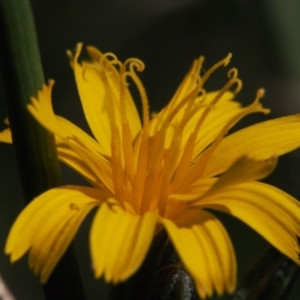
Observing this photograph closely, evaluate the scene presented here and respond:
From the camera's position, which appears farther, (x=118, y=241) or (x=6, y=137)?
(x=6, y=137)

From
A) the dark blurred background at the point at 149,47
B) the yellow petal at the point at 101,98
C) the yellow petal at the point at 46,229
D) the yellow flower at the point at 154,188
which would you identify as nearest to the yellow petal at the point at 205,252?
the yellow flower at the point at 154,188

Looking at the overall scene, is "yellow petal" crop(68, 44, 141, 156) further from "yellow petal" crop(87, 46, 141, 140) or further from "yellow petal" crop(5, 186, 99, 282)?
"yellow petal" crop(5, 186, 99, 282)

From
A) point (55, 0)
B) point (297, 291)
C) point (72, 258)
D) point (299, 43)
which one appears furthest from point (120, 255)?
point (55, 0)

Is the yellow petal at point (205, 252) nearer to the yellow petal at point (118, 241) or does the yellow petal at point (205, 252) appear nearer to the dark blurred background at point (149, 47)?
the yellow petal at point (118, 241)

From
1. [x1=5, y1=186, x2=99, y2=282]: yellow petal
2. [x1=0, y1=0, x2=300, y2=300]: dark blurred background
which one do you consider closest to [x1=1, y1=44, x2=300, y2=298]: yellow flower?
[x1=5, y1=186, x2=99, y2=282]: yellow petal

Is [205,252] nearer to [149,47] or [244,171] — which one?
[244,171]

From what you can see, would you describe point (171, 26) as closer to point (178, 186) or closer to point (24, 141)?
point (178, 186)

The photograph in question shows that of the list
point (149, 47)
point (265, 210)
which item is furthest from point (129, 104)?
point (149, 47)
